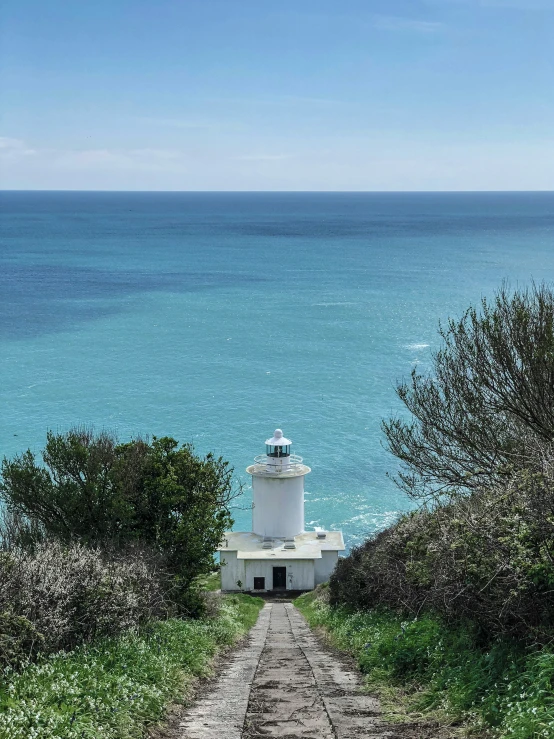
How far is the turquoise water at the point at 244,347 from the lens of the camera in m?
49.2

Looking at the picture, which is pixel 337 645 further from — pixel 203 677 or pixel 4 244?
pixel 4 244

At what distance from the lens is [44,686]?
8.69 m

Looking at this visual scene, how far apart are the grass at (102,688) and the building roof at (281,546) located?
22319 millimetres

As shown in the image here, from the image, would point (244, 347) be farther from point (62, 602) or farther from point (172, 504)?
point (62, 602)

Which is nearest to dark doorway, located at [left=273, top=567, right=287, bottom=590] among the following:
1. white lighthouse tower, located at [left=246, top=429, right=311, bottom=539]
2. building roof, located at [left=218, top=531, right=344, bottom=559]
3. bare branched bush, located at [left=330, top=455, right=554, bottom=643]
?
building roof, located at [left=218, top=531, right=344, bottom=559]

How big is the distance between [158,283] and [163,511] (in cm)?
9054

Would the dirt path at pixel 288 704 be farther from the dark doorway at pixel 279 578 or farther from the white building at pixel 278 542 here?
the dark doorway at pixel 279 578

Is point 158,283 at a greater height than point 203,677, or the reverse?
point 158,283

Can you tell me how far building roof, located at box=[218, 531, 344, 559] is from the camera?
34.6 m

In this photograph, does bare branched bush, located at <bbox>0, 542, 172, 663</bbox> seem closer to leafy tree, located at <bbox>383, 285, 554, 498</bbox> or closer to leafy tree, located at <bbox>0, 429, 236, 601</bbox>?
leafy tree, located at <bbox>0, 429, 236, 601</bbox>

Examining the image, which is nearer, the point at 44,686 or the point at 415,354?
the point at 44,686

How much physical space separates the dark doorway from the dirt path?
21.0 m

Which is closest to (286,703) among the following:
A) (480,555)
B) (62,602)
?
(480,555)

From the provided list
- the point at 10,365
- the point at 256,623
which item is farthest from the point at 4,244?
the point at 256,623
